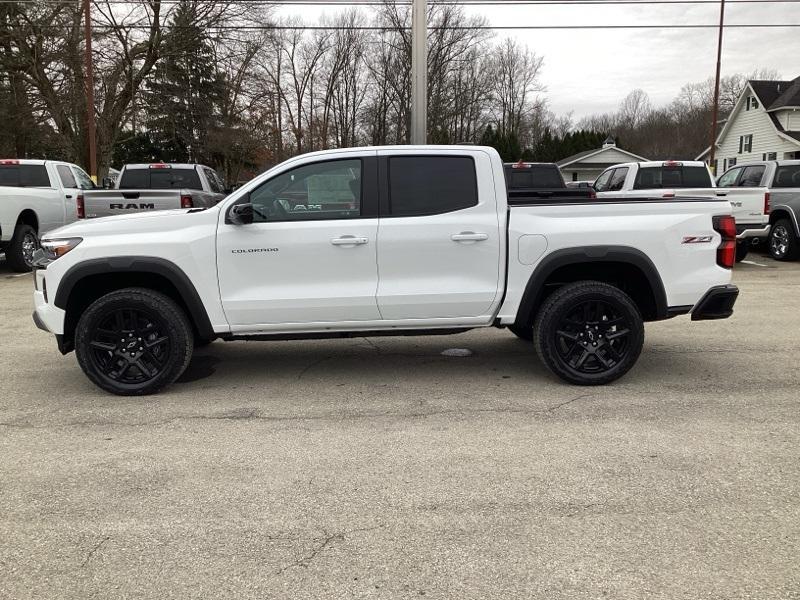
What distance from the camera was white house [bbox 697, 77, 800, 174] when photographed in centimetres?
3791

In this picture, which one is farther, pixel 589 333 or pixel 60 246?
pixel 589 333

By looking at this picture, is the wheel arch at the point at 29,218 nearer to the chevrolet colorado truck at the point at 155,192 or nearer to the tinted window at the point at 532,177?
the chevrolet colorado truck at the point at 155,192

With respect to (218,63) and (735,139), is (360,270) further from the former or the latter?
(735,139)

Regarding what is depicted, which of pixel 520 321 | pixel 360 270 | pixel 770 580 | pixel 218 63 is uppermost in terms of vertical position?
pixel 218 63

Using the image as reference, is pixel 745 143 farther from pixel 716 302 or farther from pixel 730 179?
pixel 716 302

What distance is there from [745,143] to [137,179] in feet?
137

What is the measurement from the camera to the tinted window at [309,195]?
202 inches

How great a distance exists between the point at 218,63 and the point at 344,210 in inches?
1290

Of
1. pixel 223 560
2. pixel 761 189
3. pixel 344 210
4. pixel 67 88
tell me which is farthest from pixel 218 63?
pixel 223 560

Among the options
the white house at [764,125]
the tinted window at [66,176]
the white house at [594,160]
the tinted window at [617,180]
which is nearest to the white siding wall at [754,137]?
the white house at [764,125]

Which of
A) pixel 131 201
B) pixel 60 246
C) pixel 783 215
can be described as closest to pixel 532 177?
pixel 783 215

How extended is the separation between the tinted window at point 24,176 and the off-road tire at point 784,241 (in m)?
14.7

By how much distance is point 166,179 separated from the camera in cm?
1440

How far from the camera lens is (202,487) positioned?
144 inches
